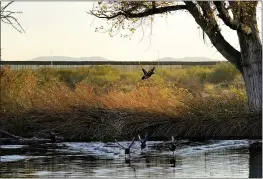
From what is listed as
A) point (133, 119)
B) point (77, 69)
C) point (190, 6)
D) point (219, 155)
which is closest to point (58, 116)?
point (133, 119)

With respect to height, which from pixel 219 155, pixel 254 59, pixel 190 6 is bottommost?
pixel 219 155

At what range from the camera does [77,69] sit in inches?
1438

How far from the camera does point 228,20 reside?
55.5ft

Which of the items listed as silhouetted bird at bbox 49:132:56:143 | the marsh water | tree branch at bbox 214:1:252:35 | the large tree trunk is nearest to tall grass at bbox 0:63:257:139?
the large tree trunk

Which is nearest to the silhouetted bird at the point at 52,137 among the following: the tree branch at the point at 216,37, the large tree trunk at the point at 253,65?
the tree branch at the point at 216,37

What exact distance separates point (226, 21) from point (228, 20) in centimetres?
6

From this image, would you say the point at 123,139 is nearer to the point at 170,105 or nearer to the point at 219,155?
the point at 170,105

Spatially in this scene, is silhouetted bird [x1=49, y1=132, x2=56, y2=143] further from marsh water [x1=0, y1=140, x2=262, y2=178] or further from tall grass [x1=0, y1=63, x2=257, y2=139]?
tall grass [x1=0, y1=63, x2=257, y2=139]

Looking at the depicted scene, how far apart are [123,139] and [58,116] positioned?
7.20ft

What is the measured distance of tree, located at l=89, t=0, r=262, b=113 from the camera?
17.1m

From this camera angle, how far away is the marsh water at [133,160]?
39.8 feet

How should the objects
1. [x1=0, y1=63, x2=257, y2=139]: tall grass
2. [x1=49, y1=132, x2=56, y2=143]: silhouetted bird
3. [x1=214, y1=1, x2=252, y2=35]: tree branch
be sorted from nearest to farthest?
[x1=214, y1=1, x2=252, y2=35]: tree branch, [x1=49, y1=132, x2=56, y2=143]: silhouetted bird, [x1=0, y1=63, x2=257, y2=139]: tall grass

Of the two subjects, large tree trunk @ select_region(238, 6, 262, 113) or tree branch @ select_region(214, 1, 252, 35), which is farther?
large tree trunk @ select_region(238, 6, 262, 113)

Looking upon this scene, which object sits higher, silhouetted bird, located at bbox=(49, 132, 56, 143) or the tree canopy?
the tree canopy
